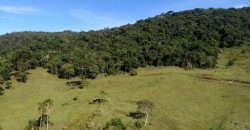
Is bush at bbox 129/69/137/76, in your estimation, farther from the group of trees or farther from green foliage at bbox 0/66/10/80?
the group of trees

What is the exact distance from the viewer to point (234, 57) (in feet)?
634

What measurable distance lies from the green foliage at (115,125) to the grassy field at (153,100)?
17.6 feet

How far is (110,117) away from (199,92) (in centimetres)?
3817

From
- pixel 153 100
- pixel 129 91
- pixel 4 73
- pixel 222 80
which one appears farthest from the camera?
pixel 4 73

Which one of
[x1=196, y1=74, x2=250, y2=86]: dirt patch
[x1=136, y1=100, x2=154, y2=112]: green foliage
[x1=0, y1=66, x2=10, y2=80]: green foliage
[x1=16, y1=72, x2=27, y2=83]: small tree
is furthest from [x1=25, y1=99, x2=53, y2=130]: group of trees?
[x1=196, y1=74, x2=250, y2=86]: dirt patch

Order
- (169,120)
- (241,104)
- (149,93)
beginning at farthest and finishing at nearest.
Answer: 1. (149,93)
2. (241,104)
3. (169,120)

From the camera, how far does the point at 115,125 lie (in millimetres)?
101125

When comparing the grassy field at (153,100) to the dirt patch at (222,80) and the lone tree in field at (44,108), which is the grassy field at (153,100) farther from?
the lone tree in field at (44,108)

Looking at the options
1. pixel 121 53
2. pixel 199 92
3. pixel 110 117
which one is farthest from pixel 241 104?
pixel 121 53

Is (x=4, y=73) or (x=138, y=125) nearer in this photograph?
(x=138, y=125)

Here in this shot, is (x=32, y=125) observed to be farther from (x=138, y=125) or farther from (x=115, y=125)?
(x=138, y=125)

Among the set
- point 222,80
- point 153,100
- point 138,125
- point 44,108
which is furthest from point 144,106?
point 222,80

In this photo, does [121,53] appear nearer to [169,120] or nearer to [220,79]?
[220,79]

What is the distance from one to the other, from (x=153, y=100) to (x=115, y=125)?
92.7 ft
